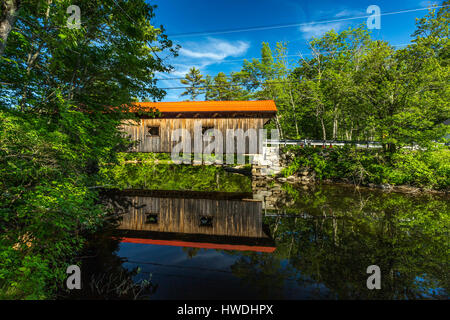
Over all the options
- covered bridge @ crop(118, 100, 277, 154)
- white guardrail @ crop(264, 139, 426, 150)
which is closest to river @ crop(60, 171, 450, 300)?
white guardrail @ crop(264, 139, 426, 150)

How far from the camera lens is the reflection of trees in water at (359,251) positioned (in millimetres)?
4363

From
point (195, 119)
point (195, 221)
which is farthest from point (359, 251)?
point (195, 119)

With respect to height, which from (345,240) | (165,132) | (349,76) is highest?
(349,76)

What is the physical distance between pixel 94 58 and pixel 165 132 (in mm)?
9857

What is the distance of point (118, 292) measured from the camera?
4.18m

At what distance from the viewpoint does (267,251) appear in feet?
19.5

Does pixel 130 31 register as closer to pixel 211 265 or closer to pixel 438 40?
pixel 211 265

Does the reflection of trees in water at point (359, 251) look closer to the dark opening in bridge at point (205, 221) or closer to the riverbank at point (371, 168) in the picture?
the dark opening in bridge at point (205, 221)

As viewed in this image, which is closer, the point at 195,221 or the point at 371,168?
the point at 195,221

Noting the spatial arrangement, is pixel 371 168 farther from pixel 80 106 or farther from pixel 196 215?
pixel 80 106

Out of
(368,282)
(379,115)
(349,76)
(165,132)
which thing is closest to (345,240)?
(368,282)

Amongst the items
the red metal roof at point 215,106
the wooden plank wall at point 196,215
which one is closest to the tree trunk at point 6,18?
the wooden plank wall at point 196,215

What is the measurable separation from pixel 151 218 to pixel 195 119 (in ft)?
32.8
